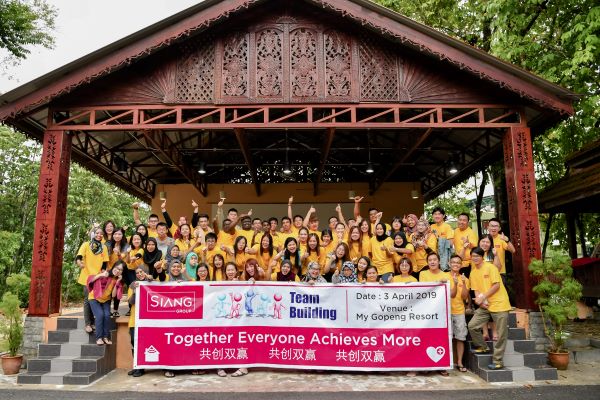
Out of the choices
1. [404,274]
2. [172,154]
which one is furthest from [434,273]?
[172,154]

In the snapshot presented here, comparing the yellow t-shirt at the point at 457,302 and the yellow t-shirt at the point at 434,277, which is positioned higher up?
the yellow t-shirt at the point at 434,277

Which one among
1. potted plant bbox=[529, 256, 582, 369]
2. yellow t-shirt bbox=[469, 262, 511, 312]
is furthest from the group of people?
potted plant bbox=[529, 256, 582, 369]

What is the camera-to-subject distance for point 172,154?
11766mm

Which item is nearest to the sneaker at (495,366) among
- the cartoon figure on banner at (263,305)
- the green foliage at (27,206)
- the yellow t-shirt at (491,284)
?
the yellow t-shirt at (491,284)

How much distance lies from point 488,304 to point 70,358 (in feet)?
20.3

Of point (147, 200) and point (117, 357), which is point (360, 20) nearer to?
point (117, 357)

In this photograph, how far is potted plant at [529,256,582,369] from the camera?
264 inches

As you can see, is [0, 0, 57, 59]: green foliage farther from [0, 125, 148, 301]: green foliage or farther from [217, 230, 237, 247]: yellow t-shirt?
[217, 230, 237, 247]: yellow t-shirt

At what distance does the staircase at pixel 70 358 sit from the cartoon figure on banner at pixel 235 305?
6.54 feet

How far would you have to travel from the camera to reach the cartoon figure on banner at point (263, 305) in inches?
255

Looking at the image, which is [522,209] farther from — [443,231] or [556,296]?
[556,296]

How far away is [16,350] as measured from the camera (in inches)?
265

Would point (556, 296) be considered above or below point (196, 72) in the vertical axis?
below

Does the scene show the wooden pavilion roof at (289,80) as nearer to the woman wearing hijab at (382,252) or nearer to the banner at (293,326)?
the woman wearing hijab at (382,252)
